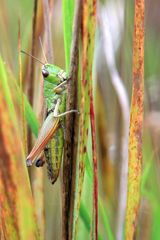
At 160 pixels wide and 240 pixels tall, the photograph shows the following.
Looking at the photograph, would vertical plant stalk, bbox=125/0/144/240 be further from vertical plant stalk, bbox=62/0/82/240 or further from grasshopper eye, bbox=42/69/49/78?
grasshopper eye, bbox=42/69/49/78

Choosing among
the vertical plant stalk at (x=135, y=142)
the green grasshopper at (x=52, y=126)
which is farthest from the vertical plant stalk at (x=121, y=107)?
the vertical plant stalk at (x=135, y=142)

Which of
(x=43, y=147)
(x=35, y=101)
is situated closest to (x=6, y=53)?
(x=35, y=101)

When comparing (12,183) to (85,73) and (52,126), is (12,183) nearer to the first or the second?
(85,73)

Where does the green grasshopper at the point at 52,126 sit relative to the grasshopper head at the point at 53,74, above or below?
below

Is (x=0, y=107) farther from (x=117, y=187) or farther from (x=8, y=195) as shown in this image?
(x=117, y=187)

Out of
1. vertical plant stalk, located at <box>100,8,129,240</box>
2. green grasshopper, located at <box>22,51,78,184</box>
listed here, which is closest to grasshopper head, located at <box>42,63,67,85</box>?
green grasshopper, located at <box>22,51,78,184</box>

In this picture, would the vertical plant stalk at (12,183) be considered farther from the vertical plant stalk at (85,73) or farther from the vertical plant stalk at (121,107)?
the vertical plant stalk at (121,107)

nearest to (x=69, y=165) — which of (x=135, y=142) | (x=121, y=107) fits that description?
(x=135, y=142)
